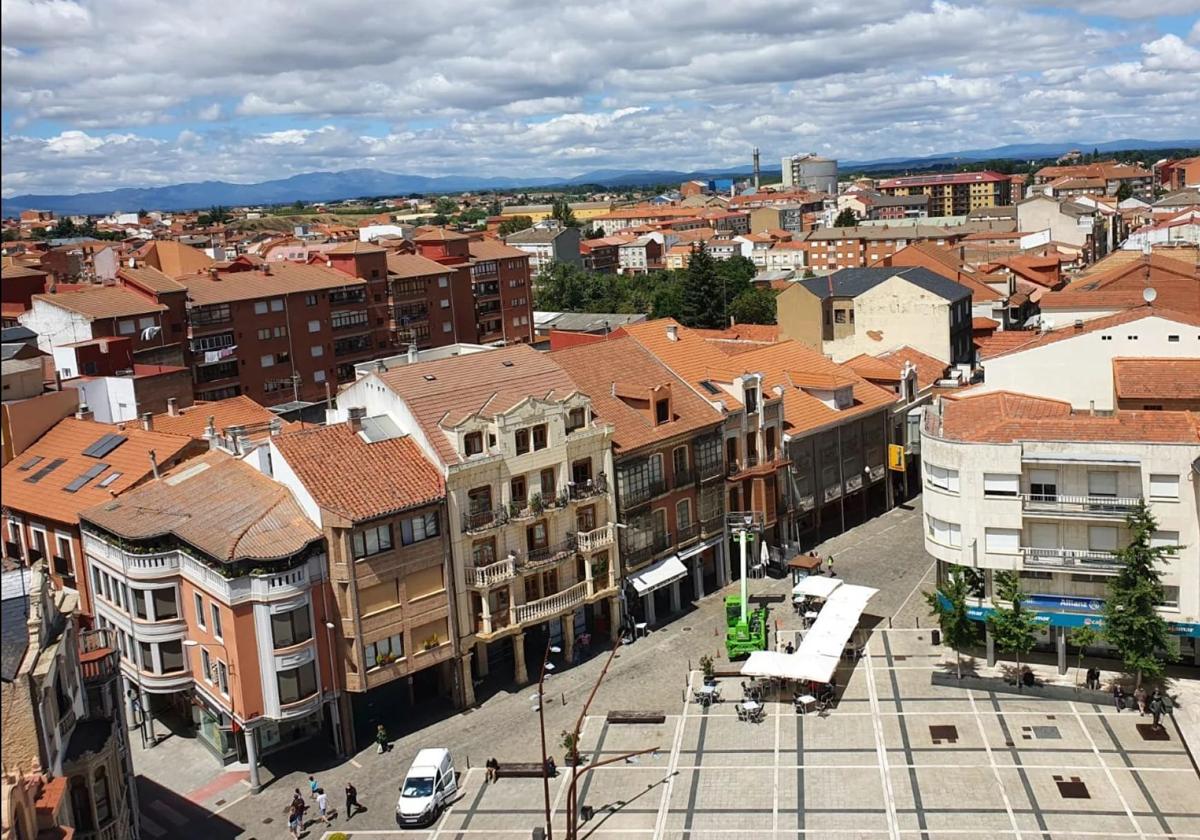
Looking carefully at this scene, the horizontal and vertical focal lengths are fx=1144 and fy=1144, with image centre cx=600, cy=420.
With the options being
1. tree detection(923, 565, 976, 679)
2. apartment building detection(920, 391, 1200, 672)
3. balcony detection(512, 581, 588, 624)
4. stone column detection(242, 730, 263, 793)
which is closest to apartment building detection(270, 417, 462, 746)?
balcony detection(512, 581, 588, 624)

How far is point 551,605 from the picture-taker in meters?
53.7

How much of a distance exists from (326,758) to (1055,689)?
31251mm

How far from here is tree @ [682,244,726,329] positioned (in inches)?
5256

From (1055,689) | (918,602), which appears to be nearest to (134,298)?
(918,602)

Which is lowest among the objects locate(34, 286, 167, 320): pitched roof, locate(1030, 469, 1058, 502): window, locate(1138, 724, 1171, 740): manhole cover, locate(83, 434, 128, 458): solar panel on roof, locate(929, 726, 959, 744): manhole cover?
locate(1138, 724, 1171, 740): manhole cover

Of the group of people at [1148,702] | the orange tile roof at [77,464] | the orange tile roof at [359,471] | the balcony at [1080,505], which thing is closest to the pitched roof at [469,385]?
the orange tile roof at [359,471]

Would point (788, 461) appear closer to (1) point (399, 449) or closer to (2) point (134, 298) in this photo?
(1) point (399, 449)

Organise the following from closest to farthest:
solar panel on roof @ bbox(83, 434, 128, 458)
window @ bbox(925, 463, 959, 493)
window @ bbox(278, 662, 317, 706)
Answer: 1. window @ bbox(278, 662, 317, 706)
2. window @ bbox(925, 463, 959, 493)
3. solar panel on roof @ bbox(83, 434, 128, 458)

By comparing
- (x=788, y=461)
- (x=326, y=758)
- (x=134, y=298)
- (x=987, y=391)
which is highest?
(x=134, y=298)

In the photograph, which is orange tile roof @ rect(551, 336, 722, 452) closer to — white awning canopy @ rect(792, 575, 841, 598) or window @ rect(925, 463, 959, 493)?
white awning canopy @ rect(792, 575, 841, 598)

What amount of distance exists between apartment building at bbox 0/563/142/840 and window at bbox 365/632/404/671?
32.1 feet

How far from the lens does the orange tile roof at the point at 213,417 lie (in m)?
64.4

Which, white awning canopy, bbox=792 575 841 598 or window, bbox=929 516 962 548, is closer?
window, bbox=929 516 962 548

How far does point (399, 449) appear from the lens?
167 ft
